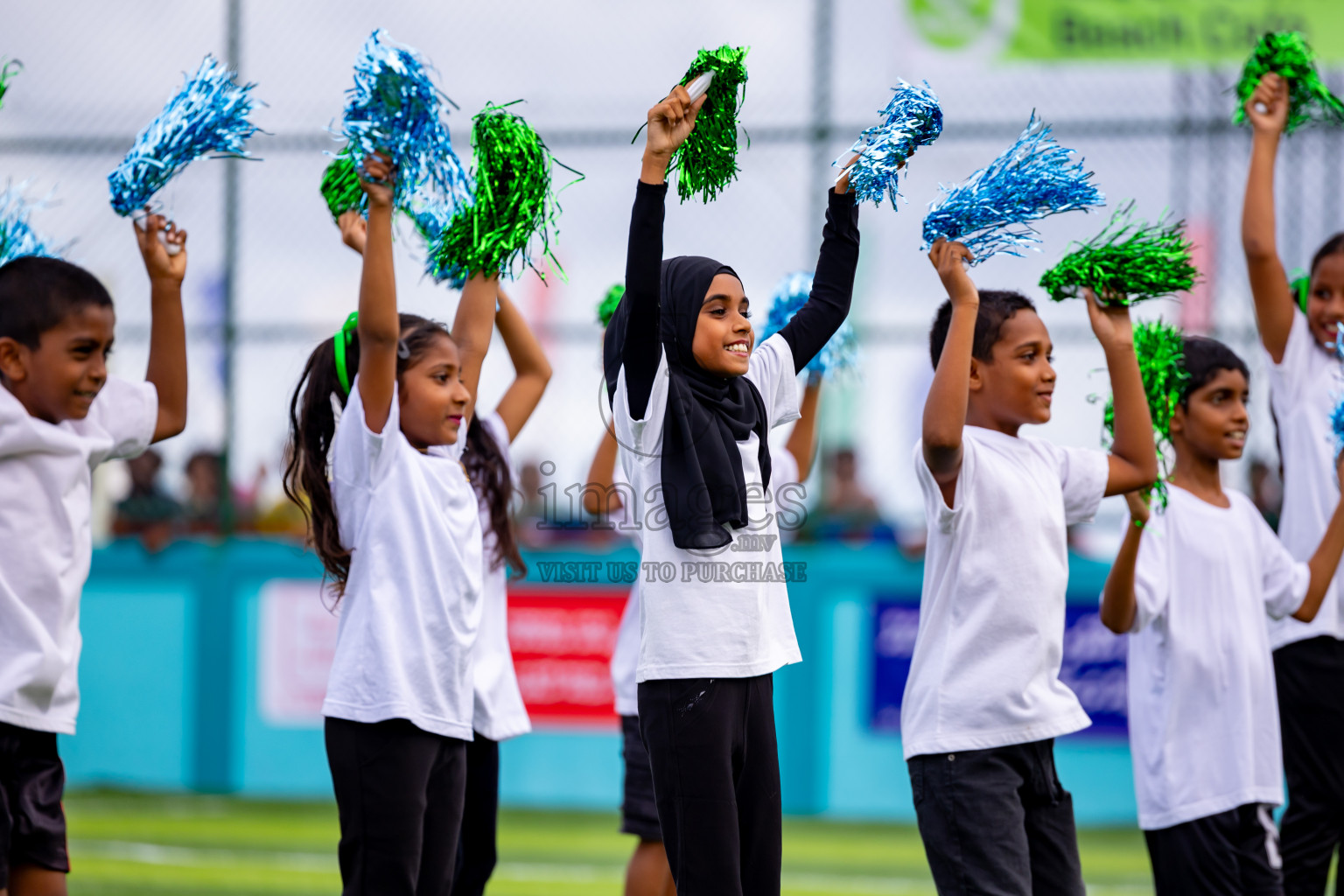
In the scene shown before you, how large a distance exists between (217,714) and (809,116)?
13.9 feet

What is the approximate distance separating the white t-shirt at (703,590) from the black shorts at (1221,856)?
113cm

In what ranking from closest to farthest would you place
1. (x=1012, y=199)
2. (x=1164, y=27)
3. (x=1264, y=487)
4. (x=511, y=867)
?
1. (x=1012, y=199)
2. (x=511, y=867)
3. (x=1164, y=27)
4. (x=1264, y=487)

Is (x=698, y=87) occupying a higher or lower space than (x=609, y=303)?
higher

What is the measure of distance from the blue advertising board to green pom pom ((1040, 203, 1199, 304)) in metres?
3.52

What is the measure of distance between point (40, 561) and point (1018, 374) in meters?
2.03

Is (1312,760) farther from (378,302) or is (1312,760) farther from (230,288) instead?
(230,288)

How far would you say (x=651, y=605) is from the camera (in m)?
2.70

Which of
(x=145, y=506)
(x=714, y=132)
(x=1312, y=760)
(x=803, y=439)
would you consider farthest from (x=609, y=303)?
(x=145, y=506)


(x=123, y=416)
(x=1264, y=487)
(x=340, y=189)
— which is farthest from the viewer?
(x=1264, y=487)

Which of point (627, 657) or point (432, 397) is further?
point (627, 657)

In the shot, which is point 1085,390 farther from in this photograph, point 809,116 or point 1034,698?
point 1034,698

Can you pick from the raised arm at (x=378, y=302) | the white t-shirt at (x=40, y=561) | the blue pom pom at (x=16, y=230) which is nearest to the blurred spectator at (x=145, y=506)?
the blue pom pom at (x=16, y=230)

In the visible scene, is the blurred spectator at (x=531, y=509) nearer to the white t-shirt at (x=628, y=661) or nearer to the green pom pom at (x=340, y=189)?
the white t-shirt at (x=628, y=661)

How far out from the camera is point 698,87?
2709 millimetres
